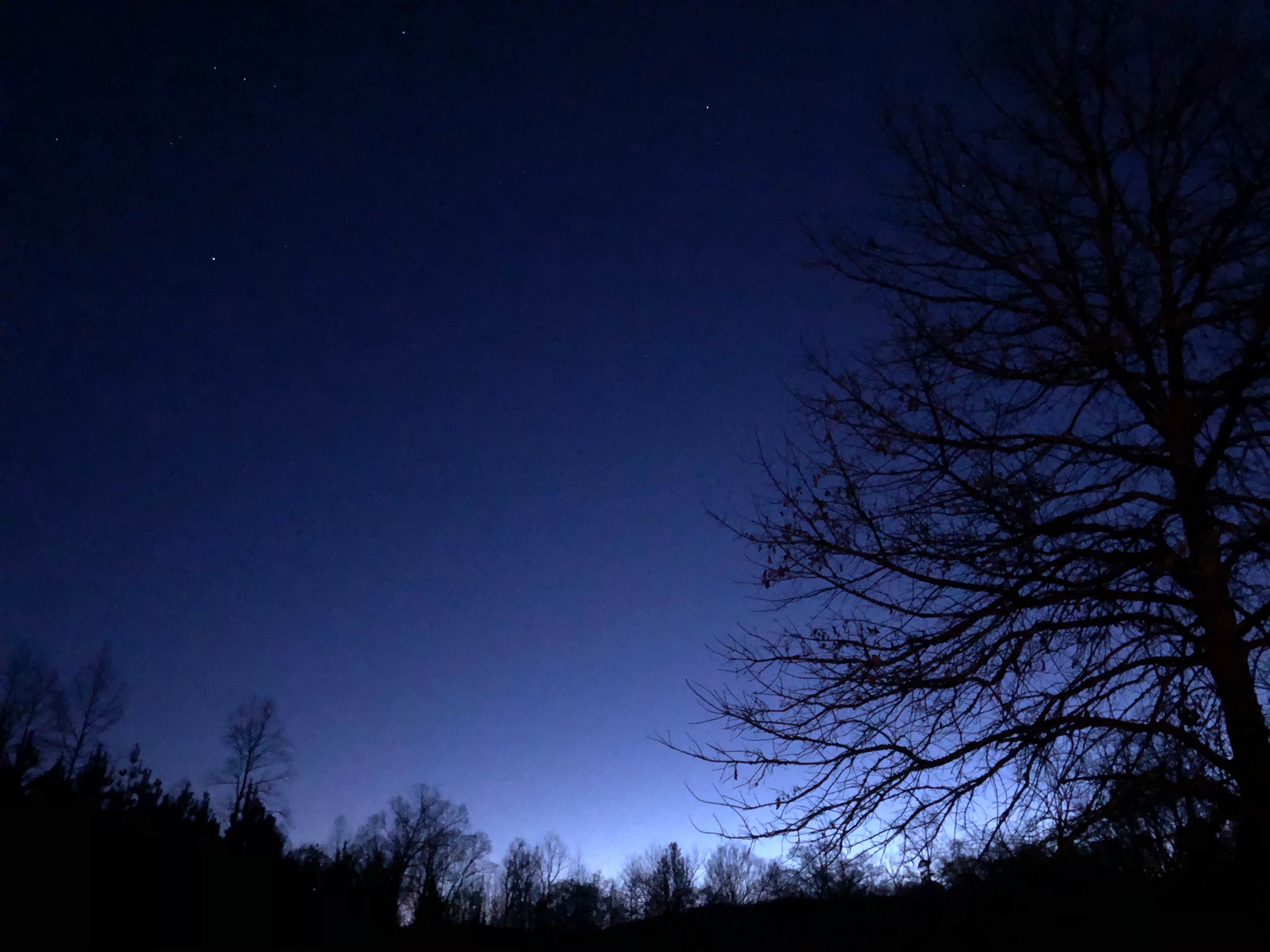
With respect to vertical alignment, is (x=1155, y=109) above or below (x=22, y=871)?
above

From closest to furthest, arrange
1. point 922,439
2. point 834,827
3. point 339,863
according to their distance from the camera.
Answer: point 834,827 → point 922,439 → point 339,863

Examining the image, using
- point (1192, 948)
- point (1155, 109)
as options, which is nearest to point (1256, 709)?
point (1192, 948)

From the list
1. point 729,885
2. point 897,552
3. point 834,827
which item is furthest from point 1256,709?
point 729,885

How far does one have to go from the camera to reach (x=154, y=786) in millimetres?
14969

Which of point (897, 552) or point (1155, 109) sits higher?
point (1155, 109)

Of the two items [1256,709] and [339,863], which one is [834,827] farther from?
[339,863]

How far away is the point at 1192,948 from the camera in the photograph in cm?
555

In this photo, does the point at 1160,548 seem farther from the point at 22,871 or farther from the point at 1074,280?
the point at 22,871

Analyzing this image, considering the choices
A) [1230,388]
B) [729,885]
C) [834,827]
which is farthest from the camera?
[729,885]

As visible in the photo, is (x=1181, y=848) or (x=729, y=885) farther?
(x=729, y=885)

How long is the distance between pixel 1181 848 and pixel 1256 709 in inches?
49.2

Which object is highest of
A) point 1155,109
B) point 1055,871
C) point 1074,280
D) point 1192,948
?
point 1155,109

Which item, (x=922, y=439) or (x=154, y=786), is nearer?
(x=922, y=439)

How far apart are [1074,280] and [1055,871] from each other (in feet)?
15.7
